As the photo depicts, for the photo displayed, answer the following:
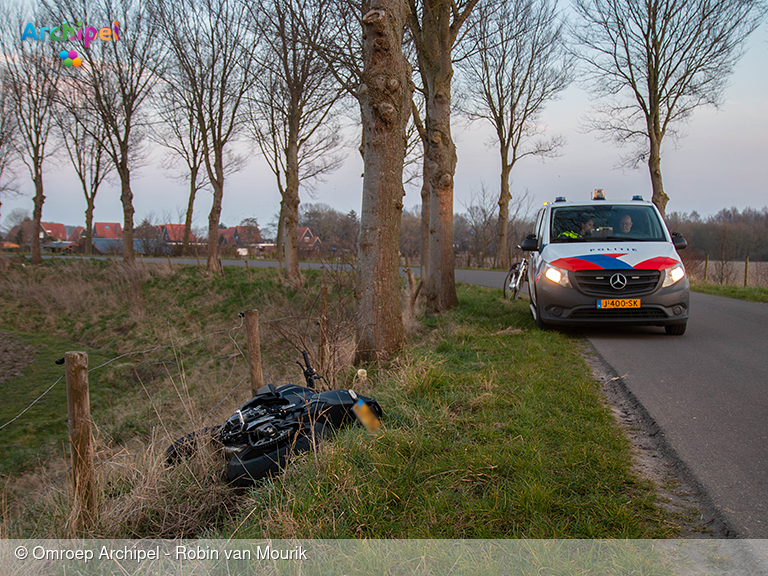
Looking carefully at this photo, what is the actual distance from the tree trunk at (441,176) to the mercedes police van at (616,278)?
10.7 feet

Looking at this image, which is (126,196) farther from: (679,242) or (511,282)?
(679,242)

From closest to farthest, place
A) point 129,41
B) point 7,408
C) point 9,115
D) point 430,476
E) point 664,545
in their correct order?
point 664,545 → point 430,476 → point 7,408 → point 129,41 → point 9,115

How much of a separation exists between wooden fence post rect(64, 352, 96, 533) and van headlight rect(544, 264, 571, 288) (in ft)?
21.3

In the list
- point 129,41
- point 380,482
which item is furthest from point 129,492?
point 129,41

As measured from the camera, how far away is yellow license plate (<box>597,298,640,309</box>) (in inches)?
296

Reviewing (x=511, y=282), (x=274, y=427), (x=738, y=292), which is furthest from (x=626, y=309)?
(x=738, y=292)

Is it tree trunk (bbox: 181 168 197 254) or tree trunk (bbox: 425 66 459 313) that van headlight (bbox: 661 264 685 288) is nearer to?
tree trunk (bbox: 425 66 459 313)

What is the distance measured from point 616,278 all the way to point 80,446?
22.8ft

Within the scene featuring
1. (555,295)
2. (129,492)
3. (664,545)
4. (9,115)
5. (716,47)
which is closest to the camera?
(664,545)

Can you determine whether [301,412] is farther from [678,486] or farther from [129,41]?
[129,41]

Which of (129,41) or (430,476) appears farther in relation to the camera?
(129,41)

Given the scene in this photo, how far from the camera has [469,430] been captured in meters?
3.98

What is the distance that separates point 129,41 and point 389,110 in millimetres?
21047

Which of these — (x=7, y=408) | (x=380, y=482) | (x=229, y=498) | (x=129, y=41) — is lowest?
(x=7, y=408)
